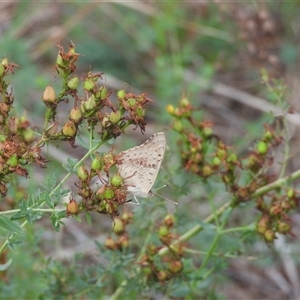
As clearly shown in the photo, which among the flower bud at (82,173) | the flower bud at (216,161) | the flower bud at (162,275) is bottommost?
the flower bud at (162,275)

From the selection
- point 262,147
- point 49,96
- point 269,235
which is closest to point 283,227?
point 269,235

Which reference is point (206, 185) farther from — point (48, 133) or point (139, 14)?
point (139, 14)

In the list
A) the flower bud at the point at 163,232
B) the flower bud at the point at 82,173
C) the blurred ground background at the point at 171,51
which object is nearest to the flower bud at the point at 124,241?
the flower bud at the point at 163,232

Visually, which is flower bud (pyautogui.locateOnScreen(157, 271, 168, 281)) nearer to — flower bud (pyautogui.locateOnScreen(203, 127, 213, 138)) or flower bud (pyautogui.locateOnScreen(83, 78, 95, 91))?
flower bud (pyautogui.locateOnScreen(203, 127, 213, 138))

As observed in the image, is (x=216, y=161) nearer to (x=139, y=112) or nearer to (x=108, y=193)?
(x=139, y=112)

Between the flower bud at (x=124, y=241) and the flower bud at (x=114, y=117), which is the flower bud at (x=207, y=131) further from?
the flower bud at (x=114, y=117)
